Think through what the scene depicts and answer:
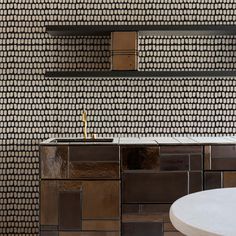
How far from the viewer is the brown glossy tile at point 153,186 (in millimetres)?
2967

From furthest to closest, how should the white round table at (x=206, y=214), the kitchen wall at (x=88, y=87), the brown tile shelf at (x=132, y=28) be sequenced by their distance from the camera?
the kitchen wall at (x=88, y=87) → the brown tile shelf at (x=132, y=28) → the white round table at (x=206, y=214)

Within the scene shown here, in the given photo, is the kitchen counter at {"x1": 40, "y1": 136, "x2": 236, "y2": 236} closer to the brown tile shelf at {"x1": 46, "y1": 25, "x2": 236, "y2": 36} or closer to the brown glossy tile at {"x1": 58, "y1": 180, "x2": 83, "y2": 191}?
the brown glossy tile at {"x1": 58, "y1": 180, "x2": 83, "y2": 191}

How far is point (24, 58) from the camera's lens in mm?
3566

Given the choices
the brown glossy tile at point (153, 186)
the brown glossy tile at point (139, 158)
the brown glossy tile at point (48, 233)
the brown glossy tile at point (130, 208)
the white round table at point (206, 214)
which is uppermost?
the white round table at point (206, 214)

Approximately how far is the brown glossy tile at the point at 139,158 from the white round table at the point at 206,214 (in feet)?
4.51

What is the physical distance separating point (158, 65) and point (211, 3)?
2.25 ft

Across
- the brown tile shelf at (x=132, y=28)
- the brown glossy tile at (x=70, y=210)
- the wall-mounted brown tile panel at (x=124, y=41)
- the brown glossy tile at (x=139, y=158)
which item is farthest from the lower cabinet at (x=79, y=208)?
the brown tile shelf at (x=132, y=28)

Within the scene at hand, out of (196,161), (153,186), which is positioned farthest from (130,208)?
(196,161)

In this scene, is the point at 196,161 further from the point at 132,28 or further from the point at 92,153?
the point at 132,28

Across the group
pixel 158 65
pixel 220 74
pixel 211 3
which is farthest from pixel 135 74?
pixel 211 3

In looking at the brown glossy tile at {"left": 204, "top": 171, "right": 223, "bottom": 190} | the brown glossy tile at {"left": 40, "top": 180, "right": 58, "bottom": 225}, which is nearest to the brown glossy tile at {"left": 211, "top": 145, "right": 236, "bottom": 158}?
the brown glossy tile at {"left": 204, "top": 171, "right": 223, "bottom": 190}

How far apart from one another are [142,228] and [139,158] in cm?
50

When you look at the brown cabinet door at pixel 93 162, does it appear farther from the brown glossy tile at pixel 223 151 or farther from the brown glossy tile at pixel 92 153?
the brown glossy tile at pixel 223 151

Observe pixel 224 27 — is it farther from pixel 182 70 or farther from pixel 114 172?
pixel 114 172
